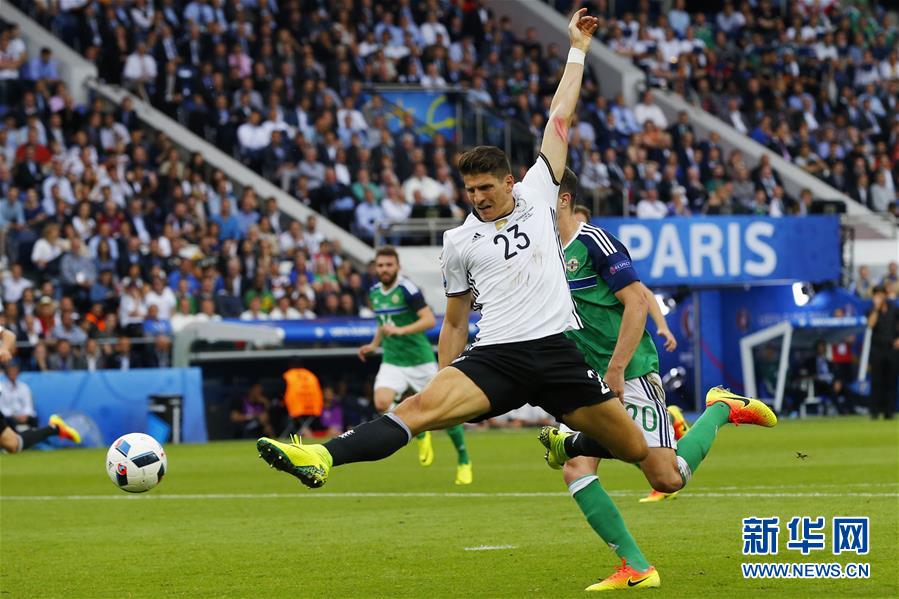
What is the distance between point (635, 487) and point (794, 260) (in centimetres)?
1582

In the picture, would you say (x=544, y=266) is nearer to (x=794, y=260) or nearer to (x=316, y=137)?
(x=794, y=260)

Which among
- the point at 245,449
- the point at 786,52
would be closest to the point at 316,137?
the point at 245,449

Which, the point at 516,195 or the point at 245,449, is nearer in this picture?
the point at 516,195

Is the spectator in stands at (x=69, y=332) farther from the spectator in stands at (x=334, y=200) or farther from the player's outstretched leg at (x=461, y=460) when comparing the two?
the player's outstretched leg at (x=461, y=460)

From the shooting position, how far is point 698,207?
33.0 m

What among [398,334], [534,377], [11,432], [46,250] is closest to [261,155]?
[46,250]

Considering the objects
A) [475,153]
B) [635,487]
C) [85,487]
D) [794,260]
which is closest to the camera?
[475,153]

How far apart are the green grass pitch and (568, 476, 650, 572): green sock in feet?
0.77

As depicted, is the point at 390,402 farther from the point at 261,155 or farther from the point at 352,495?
the point at 261,155

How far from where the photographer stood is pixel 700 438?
30.8 feet

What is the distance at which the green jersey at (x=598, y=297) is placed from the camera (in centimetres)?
912

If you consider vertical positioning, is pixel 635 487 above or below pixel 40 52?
below

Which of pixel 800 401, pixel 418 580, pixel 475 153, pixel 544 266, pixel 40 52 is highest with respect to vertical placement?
pixel 40 52

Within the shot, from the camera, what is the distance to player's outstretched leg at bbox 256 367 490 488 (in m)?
7.33
